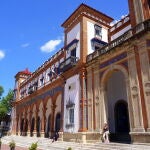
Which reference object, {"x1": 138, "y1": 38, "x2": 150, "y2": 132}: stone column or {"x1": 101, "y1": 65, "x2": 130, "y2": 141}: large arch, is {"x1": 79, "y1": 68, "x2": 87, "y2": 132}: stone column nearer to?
{"x1": 101, "y1": 65, "x2": 130, "y2": 141}: large arch

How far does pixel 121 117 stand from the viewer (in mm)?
17125

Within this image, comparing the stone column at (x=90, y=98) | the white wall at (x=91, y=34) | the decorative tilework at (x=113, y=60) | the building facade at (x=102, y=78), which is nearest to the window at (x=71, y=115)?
the building facade at (x=102, y=78)

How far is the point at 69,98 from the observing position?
19.4 metres

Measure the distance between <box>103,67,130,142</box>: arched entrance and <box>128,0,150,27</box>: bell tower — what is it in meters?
4.18

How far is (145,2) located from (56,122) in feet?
54.9

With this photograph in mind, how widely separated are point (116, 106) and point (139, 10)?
797 centimetres

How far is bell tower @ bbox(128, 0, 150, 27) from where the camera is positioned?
14391 mm

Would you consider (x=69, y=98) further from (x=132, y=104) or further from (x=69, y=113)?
(x=132, y=104)

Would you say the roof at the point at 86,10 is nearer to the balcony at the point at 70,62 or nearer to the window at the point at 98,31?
the window at the point at 98,31

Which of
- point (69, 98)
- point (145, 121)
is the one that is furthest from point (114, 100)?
point (145, 121)

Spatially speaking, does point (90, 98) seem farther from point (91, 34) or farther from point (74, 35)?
point (74, 35)

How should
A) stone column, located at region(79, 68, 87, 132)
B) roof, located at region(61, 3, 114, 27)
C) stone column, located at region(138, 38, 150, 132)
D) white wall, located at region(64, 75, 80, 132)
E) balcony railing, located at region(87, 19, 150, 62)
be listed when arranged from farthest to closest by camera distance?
roof, located at region(61, 3, 114, 27) → white wall, located at region(64, 75, 80, 132) → stone column, located at region(79, 68, 87, 132) → balcony railing, located at region(87, 19, 150, 62) → stone column, located at region(138, 38, 150, 132)

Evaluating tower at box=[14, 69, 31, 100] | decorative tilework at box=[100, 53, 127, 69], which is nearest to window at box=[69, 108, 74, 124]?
decorative tilework at box=[100, 53, 127, 69]

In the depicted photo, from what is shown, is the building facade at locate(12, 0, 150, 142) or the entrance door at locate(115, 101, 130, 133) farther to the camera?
the entrance door at locate(115, 101, 130, 133)
